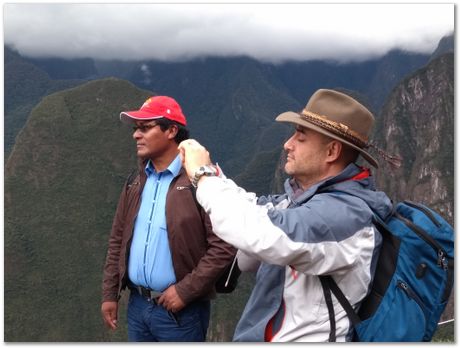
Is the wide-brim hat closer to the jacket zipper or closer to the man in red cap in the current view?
the jacket zipper

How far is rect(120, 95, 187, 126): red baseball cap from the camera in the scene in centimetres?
369

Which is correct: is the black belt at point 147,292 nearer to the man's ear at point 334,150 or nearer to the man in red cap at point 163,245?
the man in red cap at point 163,245

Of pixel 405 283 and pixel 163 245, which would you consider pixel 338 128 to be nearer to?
pixel 405 283

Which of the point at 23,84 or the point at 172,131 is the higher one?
the point at 172,131

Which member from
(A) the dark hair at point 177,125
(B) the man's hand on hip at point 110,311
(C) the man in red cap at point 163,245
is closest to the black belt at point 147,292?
(C) the man in red cap at point 163,245

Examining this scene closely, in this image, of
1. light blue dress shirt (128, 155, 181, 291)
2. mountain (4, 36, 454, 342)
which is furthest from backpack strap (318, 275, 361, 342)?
mountain (4, 36, 454, 342)

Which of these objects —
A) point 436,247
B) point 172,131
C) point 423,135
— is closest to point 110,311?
point 172,131

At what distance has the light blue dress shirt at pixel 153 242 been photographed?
3506 mm

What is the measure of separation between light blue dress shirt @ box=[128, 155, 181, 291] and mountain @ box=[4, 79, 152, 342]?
158 ft

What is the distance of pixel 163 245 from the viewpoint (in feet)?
11.5

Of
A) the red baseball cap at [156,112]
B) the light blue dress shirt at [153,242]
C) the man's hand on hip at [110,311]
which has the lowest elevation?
the man's hand on hip at [110,311]

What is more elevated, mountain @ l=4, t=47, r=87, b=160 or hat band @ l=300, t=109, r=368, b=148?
hat band @ l=300, t=109, r=368, b=148

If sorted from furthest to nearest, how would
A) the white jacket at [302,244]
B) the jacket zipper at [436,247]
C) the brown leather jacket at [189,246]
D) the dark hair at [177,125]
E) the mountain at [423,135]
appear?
the mountain at [423,135], the dark hair at [177,125], the brown leather jacket at [189,246], the jacket zipper at [436,247], the white jacket at [302,244]

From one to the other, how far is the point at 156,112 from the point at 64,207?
70.1 meters
